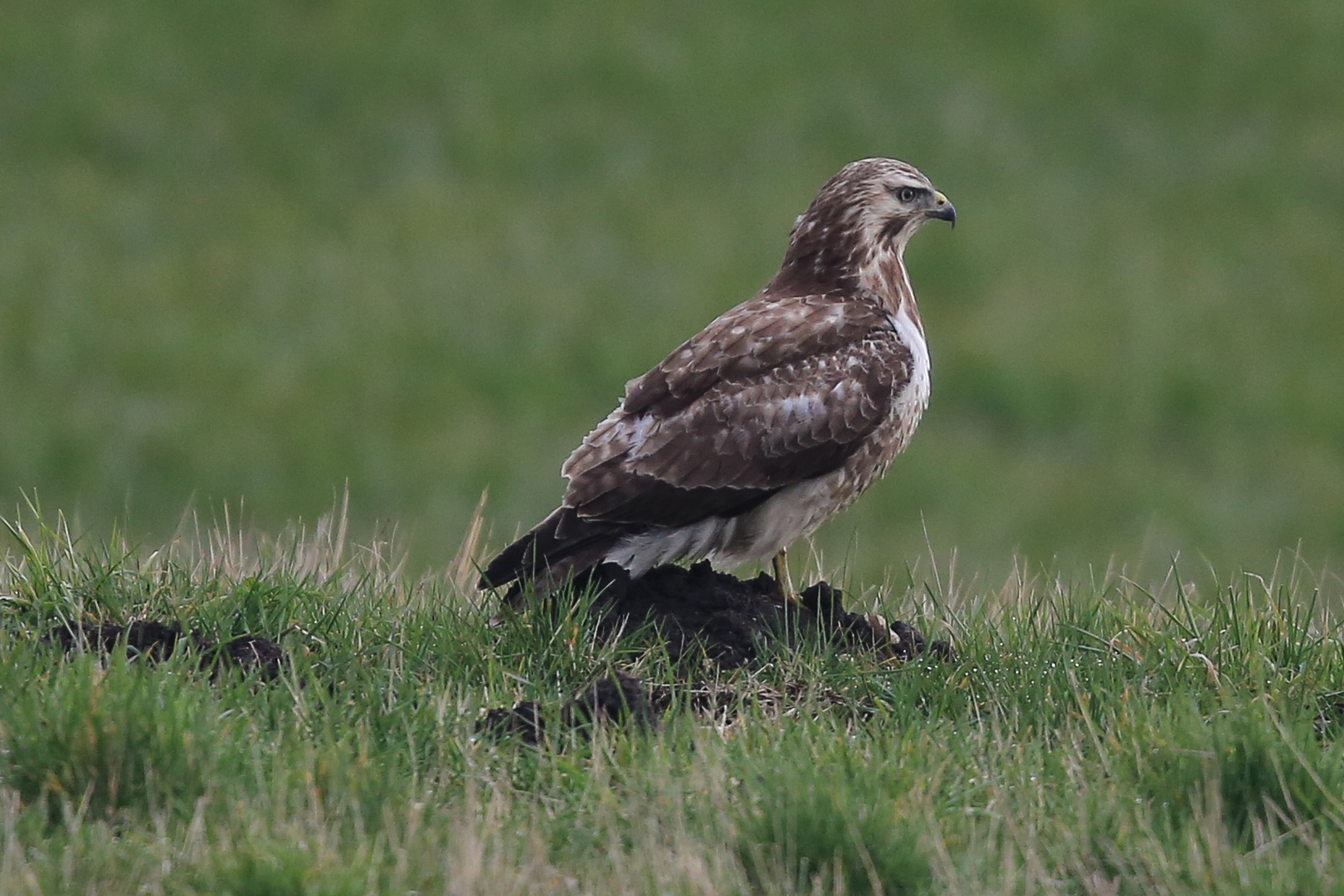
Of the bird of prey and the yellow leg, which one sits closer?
the bird of prey

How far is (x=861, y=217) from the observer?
786 centimetres

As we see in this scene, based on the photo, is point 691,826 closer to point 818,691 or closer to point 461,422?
point 818,691

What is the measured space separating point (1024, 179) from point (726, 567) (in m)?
20.1

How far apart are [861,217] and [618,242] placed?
1746 cm

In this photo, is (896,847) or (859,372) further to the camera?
(859,372)

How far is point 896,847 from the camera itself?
16.8 feet

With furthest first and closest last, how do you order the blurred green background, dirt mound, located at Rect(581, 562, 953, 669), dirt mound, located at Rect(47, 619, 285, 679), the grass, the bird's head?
the blurred green background
the bird's head
dirt mound, located at Rect(581, 562, 953, 669)
dirt mound, located at Rect(47, 619, 285, 679)
the grass

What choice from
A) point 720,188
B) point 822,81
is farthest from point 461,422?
point 822,81

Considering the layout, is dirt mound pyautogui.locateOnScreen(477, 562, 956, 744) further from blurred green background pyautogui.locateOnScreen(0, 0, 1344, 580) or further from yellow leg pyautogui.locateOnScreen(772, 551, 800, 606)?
blurred green background pyautogui.locateOnScreen(0, 0, 1344, 580)

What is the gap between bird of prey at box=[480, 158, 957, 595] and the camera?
23.6 ft

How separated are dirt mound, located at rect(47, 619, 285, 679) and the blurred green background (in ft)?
41.3

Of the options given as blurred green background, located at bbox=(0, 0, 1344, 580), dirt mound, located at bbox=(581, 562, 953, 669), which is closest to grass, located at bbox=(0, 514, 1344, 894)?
dirt mound, located at bbox=(581, 562, 953, 669)

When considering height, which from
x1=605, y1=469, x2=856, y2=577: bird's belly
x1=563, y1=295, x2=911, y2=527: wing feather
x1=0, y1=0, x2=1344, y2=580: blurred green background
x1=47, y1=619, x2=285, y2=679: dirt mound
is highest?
x1=0, y1=0, x2=1344, y2=580: blurred green background

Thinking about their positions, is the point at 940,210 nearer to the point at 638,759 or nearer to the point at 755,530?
the point at 755,530
